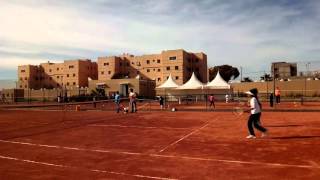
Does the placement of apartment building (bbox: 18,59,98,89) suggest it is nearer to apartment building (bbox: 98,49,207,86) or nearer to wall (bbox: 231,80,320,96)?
apartment building (bbox: 98,49,207,86)

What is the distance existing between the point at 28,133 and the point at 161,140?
6.14 metres

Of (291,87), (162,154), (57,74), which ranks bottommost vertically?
(162,154)

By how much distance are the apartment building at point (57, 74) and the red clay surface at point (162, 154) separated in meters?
86.1

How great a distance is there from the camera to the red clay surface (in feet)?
26.6

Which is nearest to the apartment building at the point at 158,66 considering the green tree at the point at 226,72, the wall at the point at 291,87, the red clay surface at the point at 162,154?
the green tree at the point at 226,72

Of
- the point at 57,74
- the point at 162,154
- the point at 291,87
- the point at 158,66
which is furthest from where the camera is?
the point at 57,74

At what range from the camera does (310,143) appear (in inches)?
457

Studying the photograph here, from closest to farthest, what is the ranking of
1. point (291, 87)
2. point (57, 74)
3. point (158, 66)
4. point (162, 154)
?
point (162, 154), point (291, 87), point (158, 66), point (57, 74)

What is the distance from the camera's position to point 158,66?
8975 cm

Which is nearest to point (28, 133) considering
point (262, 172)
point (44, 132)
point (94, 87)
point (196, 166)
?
point (44, 132)

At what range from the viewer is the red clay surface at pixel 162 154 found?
26.6ft

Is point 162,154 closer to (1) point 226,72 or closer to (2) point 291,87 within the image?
(2) point 291,87

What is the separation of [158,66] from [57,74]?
32.3 meters

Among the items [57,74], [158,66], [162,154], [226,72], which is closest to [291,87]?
[158,66]
